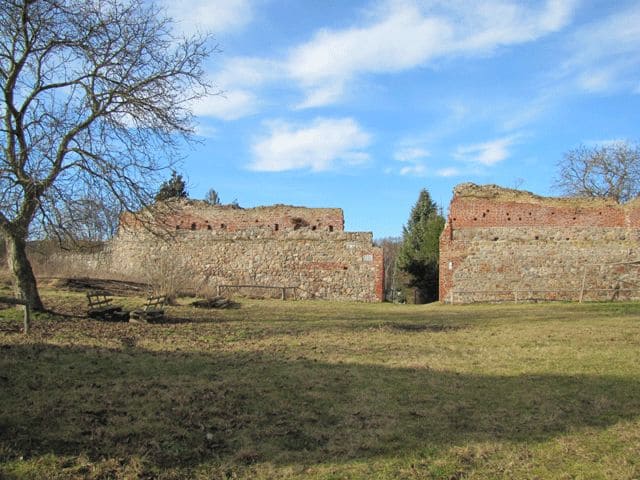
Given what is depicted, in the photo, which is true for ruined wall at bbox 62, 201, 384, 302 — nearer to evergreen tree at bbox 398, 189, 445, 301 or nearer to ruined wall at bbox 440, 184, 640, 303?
ruined wall at bbox 440, 184, 640, 303

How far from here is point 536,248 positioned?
20.6m

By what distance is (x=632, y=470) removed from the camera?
427 centimetres

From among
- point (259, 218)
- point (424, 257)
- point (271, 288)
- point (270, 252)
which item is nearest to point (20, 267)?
point (271, 288)

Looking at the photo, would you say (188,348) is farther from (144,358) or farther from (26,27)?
(26,27)

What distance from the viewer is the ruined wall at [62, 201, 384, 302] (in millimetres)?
22469

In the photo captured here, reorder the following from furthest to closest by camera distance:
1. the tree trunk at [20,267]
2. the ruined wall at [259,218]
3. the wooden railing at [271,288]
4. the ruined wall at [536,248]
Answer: the ruined wall at [259,218], the wooden railing at [271,288], the ruined wall at [536,248], the tree trunk at [20,267]

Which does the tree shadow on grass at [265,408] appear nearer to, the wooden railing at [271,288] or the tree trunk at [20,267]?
the tree trunk at [20,267]

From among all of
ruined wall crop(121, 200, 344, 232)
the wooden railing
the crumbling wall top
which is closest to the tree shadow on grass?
the wooden railing

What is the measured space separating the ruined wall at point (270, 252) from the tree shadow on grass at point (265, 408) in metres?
14.3

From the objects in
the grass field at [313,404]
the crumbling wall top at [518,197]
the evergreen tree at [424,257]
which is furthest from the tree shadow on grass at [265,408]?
the evergreen tree at [424,257]

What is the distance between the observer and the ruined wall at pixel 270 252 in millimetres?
22469

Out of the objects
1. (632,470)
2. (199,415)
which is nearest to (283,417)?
(199,415)

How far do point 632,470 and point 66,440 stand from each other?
14.9 feet

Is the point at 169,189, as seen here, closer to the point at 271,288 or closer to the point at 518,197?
the point at 271,288
